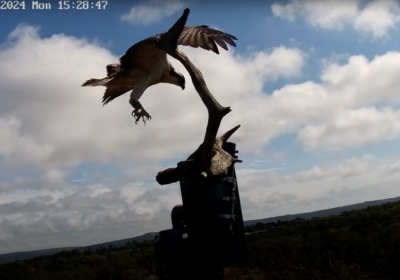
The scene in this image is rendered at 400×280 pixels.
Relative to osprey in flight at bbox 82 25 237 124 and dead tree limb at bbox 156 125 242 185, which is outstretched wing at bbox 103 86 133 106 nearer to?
osprey in flight at bbox 82 25 237 124

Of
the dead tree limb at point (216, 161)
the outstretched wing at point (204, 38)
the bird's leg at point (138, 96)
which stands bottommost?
the dead tree limb at point (216, 161)

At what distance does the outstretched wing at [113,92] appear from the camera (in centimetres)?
385

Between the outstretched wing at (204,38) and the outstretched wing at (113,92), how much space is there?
0.65 metres

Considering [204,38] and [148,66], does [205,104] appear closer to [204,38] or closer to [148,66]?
[148,66]

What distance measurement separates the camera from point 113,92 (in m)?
3.92

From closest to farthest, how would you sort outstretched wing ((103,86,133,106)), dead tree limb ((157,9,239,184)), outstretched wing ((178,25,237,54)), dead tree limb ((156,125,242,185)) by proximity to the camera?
dead tree limb ((157,9,239,184)), dead tree limb ((156,125,242,185)), outstretched wing ((178,25,237,54)), outstretched wing ((103,86,133,106))

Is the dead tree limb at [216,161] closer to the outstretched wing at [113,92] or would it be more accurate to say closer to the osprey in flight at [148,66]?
A: the osprey in flight at [148,66]

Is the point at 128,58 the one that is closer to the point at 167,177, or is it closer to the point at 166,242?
the point at 167,177

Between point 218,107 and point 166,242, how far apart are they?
3.18ft

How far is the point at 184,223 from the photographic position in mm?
3346

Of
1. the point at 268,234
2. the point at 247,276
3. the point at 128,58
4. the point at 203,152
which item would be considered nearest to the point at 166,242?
the point at 203,152

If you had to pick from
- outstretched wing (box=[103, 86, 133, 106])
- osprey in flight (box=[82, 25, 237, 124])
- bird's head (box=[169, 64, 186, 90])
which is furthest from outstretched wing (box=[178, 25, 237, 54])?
outstretched wing (box=[103, 86, 133, 106])

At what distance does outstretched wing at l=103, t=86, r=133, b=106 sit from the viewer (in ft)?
12.6

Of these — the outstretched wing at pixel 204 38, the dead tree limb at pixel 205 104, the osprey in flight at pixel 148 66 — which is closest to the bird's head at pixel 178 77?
the osprey in flight at pixel 148 66
